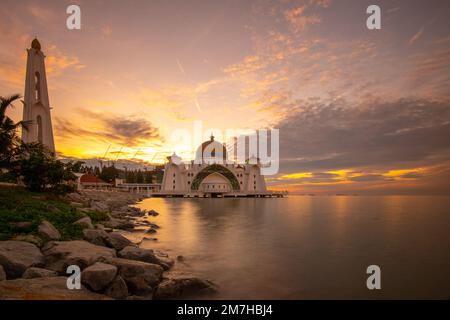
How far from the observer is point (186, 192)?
8925 cm

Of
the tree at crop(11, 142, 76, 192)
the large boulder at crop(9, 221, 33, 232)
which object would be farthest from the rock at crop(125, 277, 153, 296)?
the tree at crop(11, 142, 76, 192)

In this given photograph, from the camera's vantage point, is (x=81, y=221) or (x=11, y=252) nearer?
(x=11, y=252)

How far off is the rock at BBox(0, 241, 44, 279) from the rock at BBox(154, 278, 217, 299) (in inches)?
146

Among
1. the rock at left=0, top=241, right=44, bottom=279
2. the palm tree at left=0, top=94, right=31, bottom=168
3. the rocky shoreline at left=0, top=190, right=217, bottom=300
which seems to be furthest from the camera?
the palm tree at left=0, top=94, right=31, bottom=168

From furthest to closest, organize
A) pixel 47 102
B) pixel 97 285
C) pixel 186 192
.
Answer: pixel 186 192 < pixel 47 102 < pixel 97 285

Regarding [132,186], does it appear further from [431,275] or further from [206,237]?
[431,275]

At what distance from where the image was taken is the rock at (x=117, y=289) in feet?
23.7

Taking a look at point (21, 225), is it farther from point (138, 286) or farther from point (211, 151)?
point (211, 151)

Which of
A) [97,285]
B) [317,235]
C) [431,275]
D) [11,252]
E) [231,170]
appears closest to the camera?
[97,285]

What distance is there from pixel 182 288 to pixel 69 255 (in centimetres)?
379

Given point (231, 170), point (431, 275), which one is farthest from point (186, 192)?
point (431, 275)

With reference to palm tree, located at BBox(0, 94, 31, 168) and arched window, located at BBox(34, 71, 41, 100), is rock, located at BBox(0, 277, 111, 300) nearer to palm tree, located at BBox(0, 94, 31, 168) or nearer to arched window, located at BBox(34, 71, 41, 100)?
palm tree, located at BBox(0, 94, 31, 168)

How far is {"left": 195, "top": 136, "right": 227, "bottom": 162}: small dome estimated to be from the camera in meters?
97.6

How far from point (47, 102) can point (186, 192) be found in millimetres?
60592
